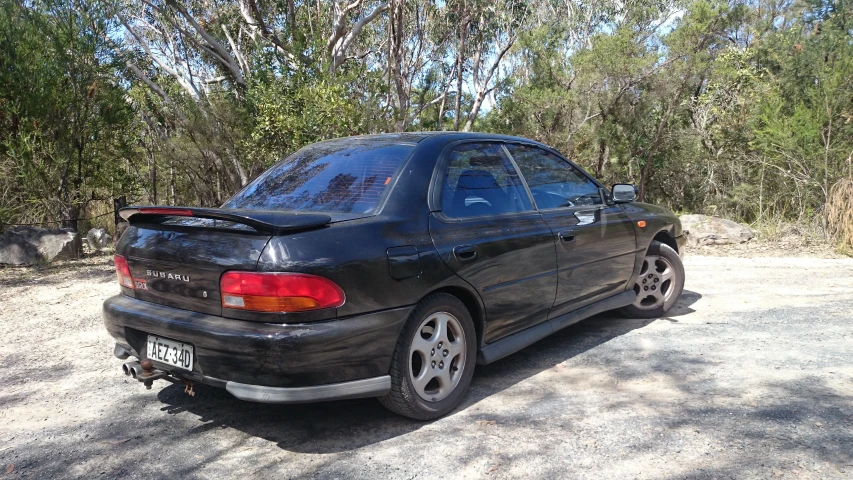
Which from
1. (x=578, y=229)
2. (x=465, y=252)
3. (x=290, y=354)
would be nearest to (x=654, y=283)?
(x=578, y=229)

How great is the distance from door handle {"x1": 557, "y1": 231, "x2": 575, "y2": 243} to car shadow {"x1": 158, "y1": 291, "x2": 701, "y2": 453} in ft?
2.76

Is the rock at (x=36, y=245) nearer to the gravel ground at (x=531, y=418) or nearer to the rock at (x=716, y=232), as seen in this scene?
the gravel ground at (x=531, y=418)

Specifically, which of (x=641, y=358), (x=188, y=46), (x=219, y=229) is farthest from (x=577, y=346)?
(x=188, y=46)

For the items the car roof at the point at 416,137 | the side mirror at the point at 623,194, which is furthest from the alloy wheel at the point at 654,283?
the car roof at the point at 416,137

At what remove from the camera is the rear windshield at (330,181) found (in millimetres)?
3516

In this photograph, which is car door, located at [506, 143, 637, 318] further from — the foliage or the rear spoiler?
the foliage

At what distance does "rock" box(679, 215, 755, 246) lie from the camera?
10.8 metres

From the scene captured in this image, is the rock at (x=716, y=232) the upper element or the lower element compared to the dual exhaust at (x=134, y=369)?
lower

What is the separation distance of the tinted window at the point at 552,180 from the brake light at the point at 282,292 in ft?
6.42

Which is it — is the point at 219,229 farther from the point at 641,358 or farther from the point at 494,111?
the point at 494,111

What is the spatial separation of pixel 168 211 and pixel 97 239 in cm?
998

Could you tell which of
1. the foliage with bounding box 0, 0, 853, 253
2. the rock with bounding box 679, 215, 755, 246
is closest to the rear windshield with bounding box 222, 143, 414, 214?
the foliage with bounding box 0, 0, 853, 253

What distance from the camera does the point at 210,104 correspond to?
1397 centimetres

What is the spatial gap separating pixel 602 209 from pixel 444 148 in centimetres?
163
